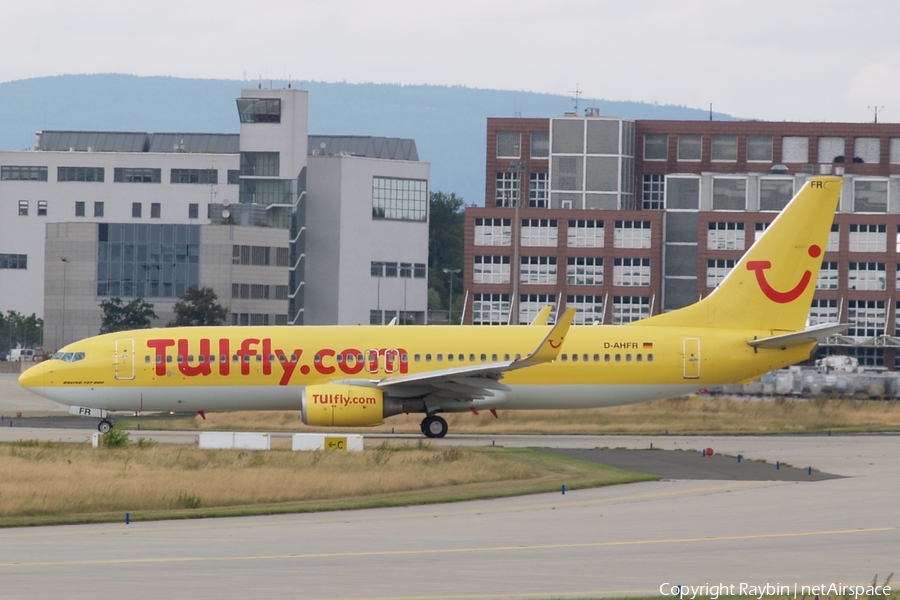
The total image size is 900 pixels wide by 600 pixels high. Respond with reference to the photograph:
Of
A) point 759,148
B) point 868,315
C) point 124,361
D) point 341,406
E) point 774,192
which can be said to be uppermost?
point 759,148

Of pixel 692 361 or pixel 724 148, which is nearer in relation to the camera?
pixel 692 361

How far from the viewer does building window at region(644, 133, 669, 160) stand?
12325cm

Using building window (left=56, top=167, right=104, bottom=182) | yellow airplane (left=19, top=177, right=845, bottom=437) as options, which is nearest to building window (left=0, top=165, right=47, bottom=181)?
building window (left=56, top=167, right=104, bottom=182)

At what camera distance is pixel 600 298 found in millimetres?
107938

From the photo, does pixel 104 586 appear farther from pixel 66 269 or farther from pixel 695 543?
pixel 66 269

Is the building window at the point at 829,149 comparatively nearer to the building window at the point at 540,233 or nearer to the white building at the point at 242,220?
the building window at the point at 540,233

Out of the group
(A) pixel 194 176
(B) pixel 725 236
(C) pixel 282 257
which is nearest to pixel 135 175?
(A) pixel 194 176

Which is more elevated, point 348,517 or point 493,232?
point 493,232

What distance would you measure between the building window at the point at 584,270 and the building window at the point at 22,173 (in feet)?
193

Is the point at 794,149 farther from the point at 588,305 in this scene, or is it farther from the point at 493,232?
the point at 493,232

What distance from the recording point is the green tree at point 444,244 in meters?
166

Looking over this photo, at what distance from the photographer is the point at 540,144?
410 feet

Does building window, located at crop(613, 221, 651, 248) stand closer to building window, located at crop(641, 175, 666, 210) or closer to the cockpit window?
building window, located at crop(641, 175, 666, 210)

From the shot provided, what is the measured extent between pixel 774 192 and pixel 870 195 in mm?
8165
